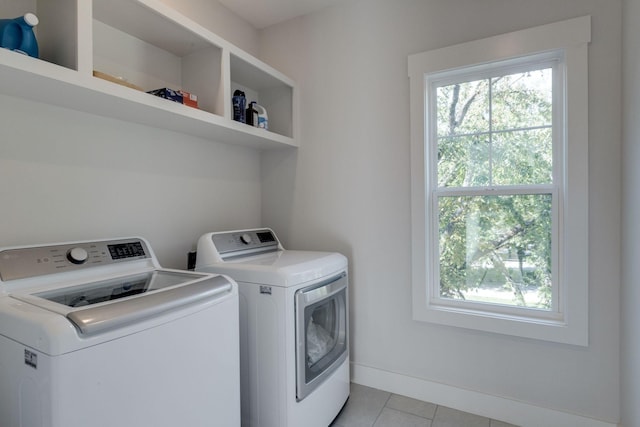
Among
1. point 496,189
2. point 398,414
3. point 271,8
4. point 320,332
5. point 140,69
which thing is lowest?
point 398,414

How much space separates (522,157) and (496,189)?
22 centimetres

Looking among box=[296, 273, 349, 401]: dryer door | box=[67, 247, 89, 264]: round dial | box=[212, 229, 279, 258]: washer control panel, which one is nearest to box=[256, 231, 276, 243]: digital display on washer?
box=[212, 229, 279, 258]: washer control panel

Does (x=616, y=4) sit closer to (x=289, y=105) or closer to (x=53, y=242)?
(x=289, y=105)

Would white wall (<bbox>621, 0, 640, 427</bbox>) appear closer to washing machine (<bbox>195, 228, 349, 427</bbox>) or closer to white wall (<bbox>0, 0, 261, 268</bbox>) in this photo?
washing machine (<bbox>195, 228, 349, 427</bbox>)

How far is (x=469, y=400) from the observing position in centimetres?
195

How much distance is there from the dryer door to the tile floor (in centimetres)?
32

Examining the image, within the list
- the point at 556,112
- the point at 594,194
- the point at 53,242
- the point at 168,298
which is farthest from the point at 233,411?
the point at 556,112

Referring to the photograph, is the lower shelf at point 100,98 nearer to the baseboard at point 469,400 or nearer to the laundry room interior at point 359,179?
the laundry room interior at point 359,179

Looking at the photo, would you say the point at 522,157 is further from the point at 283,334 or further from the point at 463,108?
the point at 283,334

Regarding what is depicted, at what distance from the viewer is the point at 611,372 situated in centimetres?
165

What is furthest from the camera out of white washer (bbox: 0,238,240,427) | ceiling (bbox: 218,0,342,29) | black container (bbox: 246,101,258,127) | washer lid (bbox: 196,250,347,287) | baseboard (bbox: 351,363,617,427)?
ceiling (bbox: 218,0,342,29)

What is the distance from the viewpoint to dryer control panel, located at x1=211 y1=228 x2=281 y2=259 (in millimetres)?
1829

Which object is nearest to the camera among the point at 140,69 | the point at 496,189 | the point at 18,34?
the point at 18,34

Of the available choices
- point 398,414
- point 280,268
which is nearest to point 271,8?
point 280,268
